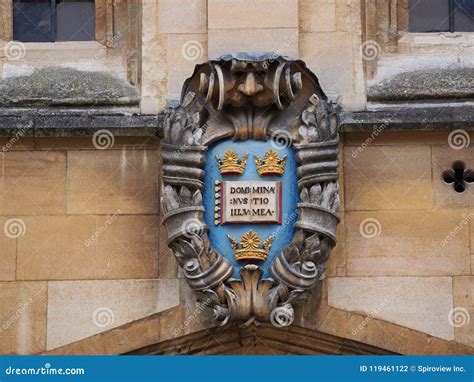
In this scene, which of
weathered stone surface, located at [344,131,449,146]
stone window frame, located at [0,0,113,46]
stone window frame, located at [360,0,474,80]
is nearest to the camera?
weathered stone surface, located at [344,131,449,146]

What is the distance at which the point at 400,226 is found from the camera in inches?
593

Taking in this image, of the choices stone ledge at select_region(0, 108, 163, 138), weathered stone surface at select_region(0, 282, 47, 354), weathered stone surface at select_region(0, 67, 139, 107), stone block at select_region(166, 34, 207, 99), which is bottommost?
weathered stone surface at select_region(0, 282, 47, 354)

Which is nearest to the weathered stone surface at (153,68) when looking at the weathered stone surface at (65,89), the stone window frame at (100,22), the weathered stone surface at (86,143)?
the weathered stone surface at (65,89)

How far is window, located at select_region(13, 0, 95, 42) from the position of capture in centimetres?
1602

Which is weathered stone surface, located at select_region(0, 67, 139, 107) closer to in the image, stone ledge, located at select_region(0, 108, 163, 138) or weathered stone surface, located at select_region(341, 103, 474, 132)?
stone ledge, located at select_region(0, 108, 163, 138)

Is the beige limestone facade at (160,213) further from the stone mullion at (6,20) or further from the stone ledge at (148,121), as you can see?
the stone mullion at (6,20)

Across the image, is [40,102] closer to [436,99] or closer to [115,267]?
[115,267]

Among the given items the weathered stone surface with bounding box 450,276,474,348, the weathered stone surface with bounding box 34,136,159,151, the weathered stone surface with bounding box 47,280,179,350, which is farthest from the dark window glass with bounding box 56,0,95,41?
the weathered stone surface with bounding box 450,276,474,348

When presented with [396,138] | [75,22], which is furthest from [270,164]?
[75,22]

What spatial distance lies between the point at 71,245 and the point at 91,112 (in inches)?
41.0

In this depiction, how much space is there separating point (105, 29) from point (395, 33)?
2.30 metres

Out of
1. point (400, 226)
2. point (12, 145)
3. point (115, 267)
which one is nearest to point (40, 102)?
point (12, 145)

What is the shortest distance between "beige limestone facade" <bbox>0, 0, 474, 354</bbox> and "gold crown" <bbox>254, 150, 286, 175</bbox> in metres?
0.54

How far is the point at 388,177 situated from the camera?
1516 cm
